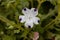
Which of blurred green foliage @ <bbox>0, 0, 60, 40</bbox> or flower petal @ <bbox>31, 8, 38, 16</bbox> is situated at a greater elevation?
flower petal @ <bbox>31, 8, 38, 16</bbox>

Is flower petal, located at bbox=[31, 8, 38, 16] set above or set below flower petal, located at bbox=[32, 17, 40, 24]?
above

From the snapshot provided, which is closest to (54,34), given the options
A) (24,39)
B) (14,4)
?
(24,39)

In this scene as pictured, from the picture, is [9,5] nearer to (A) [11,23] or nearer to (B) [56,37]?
(A) [11,23]

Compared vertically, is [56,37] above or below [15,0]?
below

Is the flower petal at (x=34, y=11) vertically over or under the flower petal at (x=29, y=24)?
over

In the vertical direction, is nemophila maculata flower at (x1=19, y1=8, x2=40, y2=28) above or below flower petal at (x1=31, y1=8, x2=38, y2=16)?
below

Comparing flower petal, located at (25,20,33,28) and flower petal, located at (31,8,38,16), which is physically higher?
flower petal, located at (31,8,38,16)

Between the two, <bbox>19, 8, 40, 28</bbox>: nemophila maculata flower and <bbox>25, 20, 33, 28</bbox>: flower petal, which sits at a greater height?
<bbox>19, 8, 40, 28</bbox>: nemophila maculata flower

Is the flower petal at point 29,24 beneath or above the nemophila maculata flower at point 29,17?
beneath
